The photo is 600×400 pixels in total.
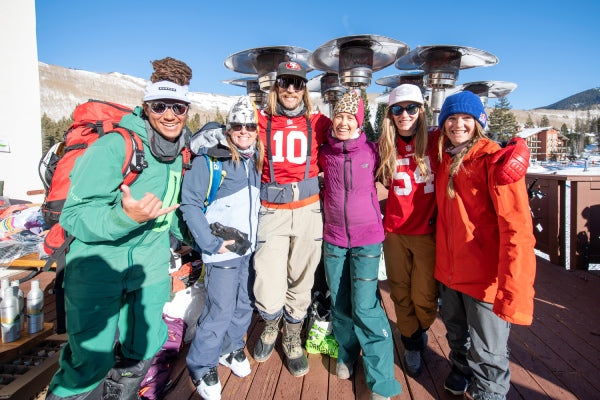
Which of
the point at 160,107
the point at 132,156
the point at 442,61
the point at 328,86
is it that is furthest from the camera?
the point at 328,86

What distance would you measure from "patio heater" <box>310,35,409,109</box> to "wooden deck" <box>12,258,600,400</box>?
271 cm

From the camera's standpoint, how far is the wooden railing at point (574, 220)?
468cm

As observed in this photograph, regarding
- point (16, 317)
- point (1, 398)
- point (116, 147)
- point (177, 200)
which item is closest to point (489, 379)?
point (177, 200)

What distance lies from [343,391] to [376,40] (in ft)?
11.0

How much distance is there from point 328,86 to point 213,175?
3.81 m

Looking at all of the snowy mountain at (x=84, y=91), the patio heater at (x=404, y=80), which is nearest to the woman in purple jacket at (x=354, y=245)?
the patio heater at (x=404, y=80)

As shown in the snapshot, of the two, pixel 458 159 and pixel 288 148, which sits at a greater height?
pixel 288 148

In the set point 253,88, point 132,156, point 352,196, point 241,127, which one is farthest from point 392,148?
point 253,88

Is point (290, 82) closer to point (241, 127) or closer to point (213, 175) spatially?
point (241, 127)

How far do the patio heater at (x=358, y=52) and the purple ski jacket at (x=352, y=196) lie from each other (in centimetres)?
148

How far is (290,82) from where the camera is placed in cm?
254

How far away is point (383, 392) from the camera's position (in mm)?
2178

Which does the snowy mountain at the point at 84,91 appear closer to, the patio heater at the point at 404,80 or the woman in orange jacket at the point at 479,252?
the patio heater at the point at 404,80

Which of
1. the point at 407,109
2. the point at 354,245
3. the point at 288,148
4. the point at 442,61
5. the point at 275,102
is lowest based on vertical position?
the point at 354,245
